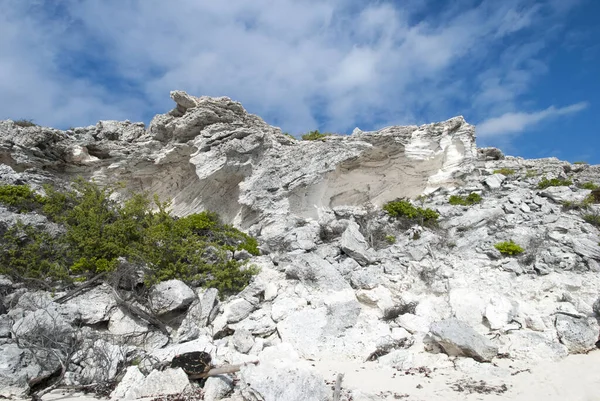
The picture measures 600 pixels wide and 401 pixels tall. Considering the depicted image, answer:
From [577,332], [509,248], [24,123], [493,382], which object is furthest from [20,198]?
[577,332]

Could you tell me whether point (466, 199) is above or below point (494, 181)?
below

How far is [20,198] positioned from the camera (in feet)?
51.2

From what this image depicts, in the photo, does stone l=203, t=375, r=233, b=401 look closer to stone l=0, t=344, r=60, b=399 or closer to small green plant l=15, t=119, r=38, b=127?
stone l=0, t=344, r=60, b=399

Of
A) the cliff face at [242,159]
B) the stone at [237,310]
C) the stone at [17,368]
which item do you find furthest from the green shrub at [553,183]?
the stone at [17,368]

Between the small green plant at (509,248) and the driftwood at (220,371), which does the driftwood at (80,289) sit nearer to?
the driftwood at (220,371)

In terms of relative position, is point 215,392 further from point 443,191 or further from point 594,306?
point 443,191

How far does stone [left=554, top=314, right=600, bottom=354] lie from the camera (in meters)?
9.03

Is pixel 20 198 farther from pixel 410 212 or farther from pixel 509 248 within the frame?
pixel 509 248

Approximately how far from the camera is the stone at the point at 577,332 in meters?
9.03

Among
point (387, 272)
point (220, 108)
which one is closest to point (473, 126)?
point (387, 272)

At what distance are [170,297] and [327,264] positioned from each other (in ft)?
17.2

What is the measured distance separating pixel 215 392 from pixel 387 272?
7.22 m

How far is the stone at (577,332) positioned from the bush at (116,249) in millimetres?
9053

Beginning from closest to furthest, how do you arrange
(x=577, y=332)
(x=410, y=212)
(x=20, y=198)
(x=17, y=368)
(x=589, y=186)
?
(x=17, y=368) → (x=577, y=332) → (x=20, y=198) → (x=410, y=212) → (x=589, y=186)
